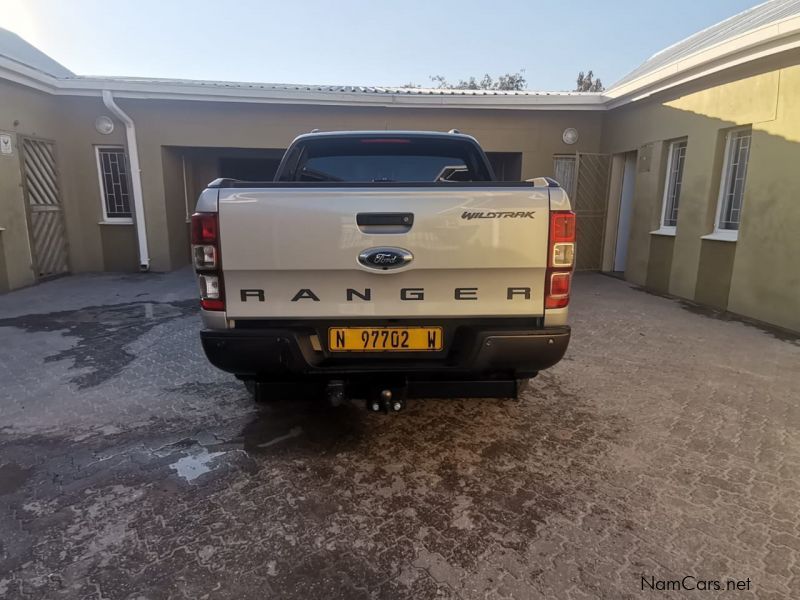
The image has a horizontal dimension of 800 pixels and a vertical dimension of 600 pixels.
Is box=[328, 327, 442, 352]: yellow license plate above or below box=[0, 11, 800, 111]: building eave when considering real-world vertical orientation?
below

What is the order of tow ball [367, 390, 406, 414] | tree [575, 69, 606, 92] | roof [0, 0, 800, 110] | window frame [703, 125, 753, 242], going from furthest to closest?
tree [575, 69, 606, 92] → roof [0, 0, 800, 110] → window frame [703, 125, 753, 242] → tow ball [367, 390, 406, 414]

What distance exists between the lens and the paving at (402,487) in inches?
84.0

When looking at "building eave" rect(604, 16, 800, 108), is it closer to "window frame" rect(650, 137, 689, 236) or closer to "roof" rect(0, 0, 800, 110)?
"roof" rect(0, 0, 800, 110)

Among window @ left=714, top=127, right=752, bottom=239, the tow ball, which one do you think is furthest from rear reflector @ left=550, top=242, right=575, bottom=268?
window @ left=714, top=127, right=752, bottom=239

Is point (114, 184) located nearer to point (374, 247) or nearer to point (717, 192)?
point (374, 247)

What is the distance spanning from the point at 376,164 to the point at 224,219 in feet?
5.49

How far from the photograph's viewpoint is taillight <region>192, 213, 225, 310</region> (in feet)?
8.36

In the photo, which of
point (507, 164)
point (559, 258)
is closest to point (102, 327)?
point (559, 258)

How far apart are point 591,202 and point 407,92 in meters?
4.65

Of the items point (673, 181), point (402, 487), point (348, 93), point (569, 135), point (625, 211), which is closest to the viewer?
point (402, 487)

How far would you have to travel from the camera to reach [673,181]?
8703mm

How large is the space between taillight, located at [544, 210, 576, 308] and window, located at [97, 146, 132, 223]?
10026 mm

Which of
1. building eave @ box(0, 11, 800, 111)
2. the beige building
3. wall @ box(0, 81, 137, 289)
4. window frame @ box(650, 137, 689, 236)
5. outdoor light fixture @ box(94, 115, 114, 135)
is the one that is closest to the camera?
the beige building

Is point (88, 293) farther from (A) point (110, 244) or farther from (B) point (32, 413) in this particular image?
(B) point (32, 413)
